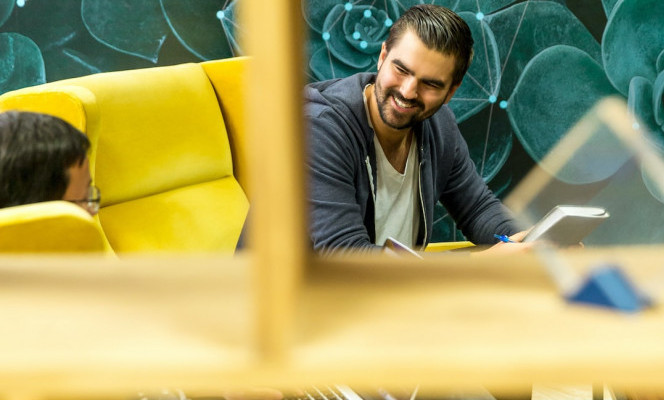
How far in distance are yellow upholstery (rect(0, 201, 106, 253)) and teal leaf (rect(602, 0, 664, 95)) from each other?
7.97 ft

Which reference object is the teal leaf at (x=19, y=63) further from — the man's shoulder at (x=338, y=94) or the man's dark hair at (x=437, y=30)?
the man's dark hair at (x=437, y=30)

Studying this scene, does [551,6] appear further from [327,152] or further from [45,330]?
[45,330]

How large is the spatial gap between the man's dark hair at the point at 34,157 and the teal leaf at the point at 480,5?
181 centimetres

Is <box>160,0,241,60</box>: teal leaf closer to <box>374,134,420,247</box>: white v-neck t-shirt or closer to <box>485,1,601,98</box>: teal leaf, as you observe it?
<box>485,1,601,98</box>: teal leaf

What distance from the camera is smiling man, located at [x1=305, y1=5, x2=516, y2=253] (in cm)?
148

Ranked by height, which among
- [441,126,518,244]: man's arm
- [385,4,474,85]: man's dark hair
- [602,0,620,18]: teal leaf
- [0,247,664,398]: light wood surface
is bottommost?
[441,126,518,244]: man's arm

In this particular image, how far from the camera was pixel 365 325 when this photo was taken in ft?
1.00

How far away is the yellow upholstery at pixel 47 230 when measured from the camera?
75 centimetres

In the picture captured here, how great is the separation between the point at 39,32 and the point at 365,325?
2.49 metres

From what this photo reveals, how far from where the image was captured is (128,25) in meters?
2.56

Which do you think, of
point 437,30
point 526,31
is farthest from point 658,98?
point 437,30

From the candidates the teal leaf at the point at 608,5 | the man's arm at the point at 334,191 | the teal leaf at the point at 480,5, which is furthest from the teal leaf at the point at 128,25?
the teal leaf at the point at 608,5

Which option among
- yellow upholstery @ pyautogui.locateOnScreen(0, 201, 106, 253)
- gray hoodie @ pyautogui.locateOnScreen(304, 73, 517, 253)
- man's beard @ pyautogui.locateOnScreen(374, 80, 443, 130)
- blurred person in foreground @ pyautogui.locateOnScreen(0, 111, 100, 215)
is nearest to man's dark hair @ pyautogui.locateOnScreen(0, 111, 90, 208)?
blurred person in foreground @ pyautogui.locateOnScreen(0, 111, 100, 215)

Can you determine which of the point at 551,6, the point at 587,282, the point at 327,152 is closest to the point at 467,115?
the point at 551,6
